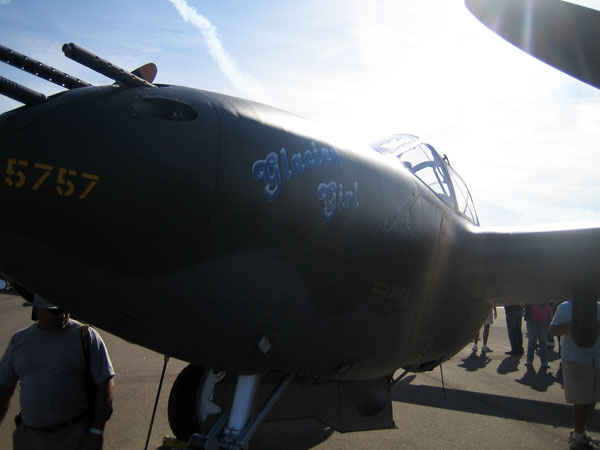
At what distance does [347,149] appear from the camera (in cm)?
245

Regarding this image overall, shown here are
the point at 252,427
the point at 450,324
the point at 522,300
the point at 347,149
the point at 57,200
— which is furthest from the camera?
the point at 522,300

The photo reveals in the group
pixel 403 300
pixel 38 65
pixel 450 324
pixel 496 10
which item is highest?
pixel 496 10

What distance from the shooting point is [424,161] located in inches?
181

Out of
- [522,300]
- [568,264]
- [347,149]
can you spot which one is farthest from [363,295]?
[522,300]

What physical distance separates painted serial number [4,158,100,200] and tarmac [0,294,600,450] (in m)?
4.07

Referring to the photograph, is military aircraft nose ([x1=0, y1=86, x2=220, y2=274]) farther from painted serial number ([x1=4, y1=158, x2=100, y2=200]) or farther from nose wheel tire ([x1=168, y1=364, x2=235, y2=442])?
nose wheel tire ([x1=168, y1=364, x2=235, y2=442])

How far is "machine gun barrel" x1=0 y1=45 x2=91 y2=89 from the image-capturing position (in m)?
1.77

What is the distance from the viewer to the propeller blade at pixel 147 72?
2.13m

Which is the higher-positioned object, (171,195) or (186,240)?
(171,195)

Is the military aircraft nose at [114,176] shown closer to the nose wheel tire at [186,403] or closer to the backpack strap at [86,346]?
the backpack strap at [86,346]

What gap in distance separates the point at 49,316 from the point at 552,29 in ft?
12.7

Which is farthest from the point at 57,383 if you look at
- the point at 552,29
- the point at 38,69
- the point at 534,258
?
the point at 534,258

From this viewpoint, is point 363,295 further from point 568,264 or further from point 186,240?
point 568,264

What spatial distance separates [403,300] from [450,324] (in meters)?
1.32
